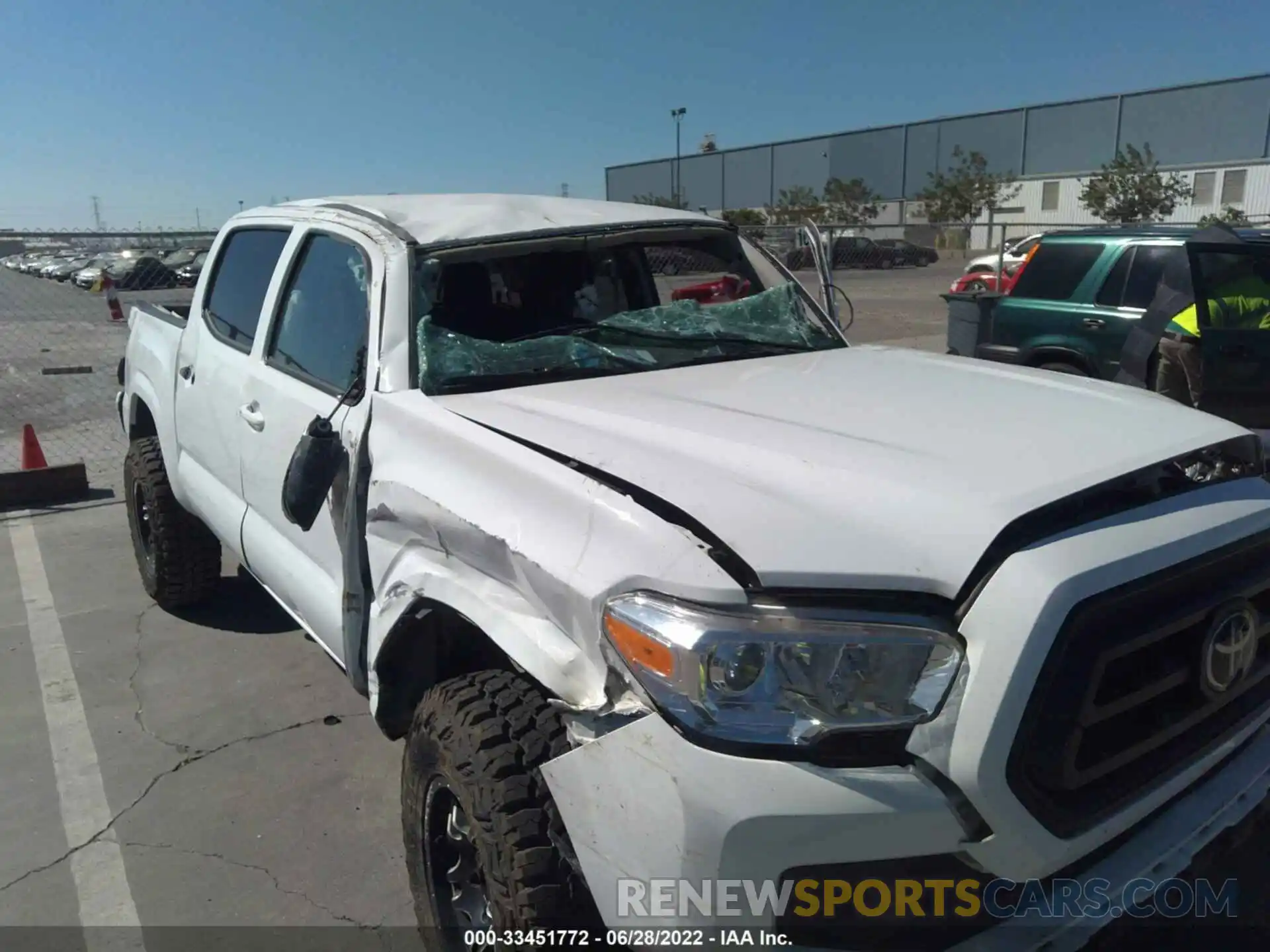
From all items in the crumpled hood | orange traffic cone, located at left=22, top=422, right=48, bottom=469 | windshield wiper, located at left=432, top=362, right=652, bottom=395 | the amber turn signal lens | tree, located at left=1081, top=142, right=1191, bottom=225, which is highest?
tree, located at left=1081, top=142, right=1191, bottom=225

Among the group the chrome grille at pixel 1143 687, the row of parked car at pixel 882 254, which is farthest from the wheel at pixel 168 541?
the row of parked car at pixel 882 254

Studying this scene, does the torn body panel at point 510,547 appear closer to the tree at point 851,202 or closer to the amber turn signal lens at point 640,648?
the amber turn signal lens at point 640,648

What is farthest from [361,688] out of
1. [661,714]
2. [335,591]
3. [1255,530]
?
[1255,530]

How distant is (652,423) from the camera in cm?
228

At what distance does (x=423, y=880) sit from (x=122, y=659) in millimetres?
2750

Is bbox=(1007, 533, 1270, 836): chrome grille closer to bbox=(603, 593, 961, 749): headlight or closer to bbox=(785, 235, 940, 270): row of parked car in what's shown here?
bbox=(603, 593, 961, 749): headlight

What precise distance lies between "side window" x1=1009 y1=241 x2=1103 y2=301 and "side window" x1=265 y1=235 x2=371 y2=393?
241 inches

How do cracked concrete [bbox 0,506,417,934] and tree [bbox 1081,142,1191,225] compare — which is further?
tree [bbox 1081,142,1191,225]

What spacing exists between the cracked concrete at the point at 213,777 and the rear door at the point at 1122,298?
588 cm

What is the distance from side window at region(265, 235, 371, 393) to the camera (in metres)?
2.99

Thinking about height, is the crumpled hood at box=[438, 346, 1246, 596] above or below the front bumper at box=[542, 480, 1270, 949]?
above

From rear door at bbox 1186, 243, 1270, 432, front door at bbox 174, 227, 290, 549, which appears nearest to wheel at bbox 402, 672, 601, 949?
front door at bbox 174, 227, 290, 549

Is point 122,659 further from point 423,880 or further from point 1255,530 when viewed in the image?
point 1255,530

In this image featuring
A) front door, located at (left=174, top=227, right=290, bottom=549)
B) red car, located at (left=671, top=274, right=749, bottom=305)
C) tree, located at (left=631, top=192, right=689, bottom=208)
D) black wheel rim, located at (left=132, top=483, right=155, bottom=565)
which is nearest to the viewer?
front door, located at (left=174, top=227, right=290, bottom=549)
